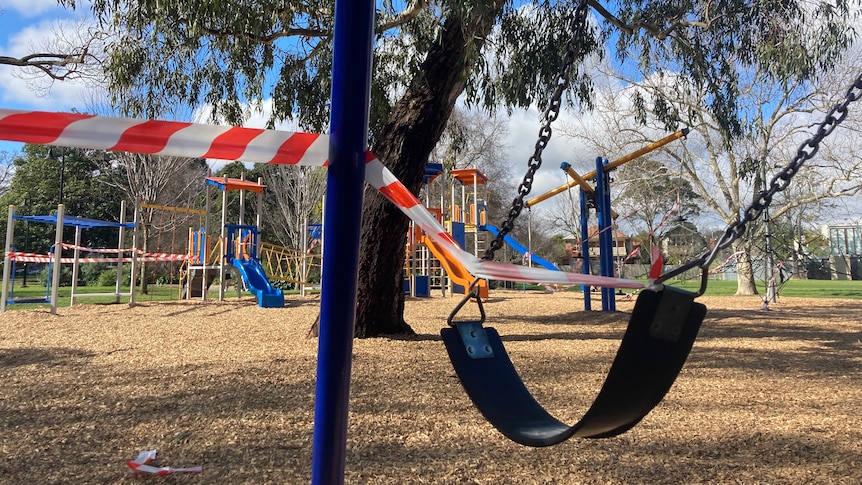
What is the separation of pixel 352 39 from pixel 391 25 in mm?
5157

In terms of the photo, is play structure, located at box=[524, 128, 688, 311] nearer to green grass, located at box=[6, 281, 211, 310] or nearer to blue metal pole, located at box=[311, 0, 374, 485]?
blue metal pole, located at box=[311, 0, 374, 485]

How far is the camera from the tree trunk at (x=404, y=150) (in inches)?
209

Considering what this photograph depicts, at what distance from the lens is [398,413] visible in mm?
2941

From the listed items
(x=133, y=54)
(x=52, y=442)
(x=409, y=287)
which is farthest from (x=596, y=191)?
(x=52, y=442)

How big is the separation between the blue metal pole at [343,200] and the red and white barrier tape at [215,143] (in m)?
0.07

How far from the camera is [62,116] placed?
1178 mm

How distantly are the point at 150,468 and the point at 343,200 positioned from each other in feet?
5.27

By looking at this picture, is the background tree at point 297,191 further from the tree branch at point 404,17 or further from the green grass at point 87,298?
the tree branch at point 404,17

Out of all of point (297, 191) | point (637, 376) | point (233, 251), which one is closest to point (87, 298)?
point (233, 251)

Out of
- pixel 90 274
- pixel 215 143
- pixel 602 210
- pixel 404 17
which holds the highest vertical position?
pixel 404 17

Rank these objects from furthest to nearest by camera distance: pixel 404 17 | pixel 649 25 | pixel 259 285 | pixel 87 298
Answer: pixel 87 298
pixel 259 285
pixel 649 25
pixel 404 17

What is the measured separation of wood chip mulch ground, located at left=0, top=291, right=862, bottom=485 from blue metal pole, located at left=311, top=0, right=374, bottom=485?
102 cm

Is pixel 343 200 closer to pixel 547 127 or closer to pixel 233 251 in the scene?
pixel 547 127

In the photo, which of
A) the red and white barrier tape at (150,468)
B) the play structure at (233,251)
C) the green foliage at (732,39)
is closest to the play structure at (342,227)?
the red and white barrier tape at (150,468)
